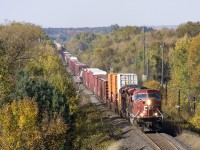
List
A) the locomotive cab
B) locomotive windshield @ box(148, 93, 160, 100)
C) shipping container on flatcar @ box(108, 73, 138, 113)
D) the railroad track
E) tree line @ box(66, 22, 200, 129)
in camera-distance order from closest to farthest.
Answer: the railroad track < the locomotive cab < locomotive windshield @ box(148, 93, 160, 100) < shipping container on flatcar @ box(108, 73, 138, 113) < tree line @ box(66, 22, 200, 129)

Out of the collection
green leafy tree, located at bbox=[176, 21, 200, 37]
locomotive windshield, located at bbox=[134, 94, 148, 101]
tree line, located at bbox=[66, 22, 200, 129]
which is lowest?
tree line, located at bbox=[66, 22, 200, 129]

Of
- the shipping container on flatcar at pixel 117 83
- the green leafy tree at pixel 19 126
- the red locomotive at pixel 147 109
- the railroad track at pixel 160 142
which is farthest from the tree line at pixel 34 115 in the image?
the railroad track at pixel 160 142

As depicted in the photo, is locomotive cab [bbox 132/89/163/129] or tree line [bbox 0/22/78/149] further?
locomotive cab [bbox 132/89/163/129]

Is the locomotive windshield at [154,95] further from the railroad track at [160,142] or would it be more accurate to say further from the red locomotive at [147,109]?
the railroad track at [160,142]

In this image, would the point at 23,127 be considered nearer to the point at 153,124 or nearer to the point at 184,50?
the point at 153,124

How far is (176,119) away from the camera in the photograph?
44.1 m

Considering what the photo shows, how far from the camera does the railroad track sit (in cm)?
2837

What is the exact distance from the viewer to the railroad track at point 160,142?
2837 centimetres

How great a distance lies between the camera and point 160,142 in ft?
99.1

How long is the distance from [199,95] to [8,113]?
42551 mm

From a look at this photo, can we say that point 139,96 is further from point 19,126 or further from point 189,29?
point 189,29

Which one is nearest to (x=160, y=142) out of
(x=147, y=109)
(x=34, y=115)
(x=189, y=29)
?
(x=147, y=109)

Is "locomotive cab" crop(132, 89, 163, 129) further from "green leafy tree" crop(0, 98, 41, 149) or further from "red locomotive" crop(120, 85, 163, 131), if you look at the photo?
"green leafy tree" crop(0, 98, 41, 149)

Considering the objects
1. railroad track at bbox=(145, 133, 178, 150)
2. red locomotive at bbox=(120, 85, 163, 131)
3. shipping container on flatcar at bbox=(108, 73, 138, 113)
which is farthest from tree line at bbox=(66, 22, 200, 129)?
railroad track at bbox=(145, 133, 178, 150)
